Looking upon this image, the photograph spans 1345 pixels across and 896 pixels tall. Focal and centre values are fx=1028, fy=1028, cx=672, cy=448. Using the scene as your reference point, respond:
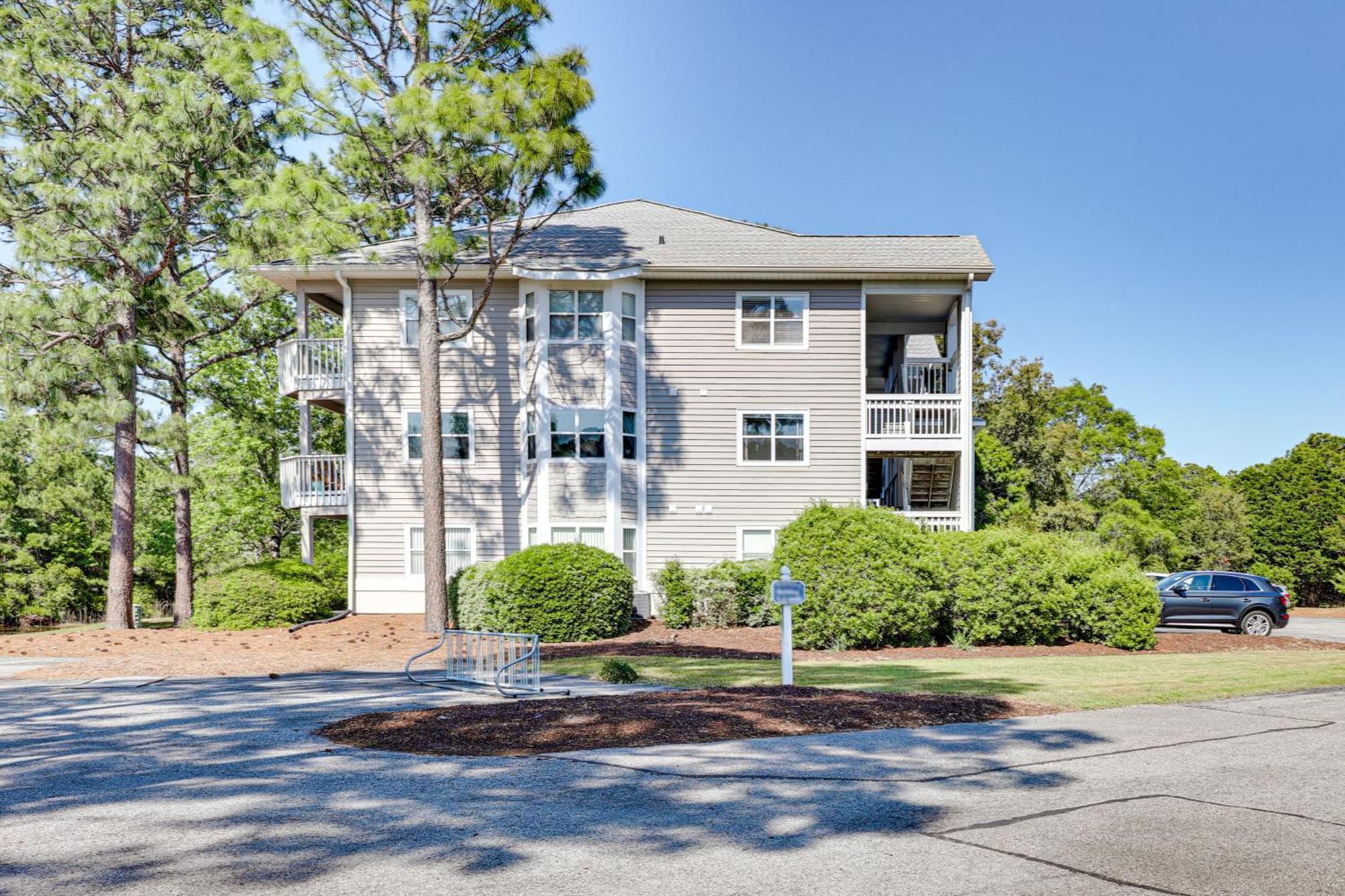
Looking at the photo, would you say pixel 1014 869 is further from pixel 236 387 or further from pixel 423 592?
pixel 236 387

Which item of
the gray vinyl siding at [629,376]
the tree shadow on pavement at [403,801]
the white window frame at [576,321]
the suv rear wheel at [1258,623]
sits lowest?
the suv rear wheel at [1258,623]

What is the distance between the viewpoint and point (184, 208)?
24.9m

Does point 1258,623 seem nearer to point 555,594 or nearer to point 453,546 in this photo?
point 555,594

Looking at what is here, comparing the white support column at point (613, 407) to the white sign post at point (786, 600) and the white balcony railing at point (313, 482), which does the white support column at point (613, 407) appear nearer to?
the white balcony railing at point (313, 482)

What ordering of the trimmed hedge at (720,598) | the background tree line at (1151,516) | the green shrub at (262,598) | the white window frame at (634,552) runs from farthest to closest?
1. the background tree line at (1151,516)
2. the white window frame at (634,552)
3. the green shrub at (262,598)
4. the trimmed hedge at (720,598)

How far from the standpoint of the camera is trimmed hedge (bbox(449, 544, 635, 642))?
19438mm

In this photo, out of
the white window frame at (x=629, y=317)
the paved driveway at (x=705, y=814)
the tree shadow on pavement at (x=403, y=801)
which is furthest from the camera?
the white window frame at (x=629, y=317)

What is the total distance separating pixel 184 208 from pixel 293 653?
42.1 feet

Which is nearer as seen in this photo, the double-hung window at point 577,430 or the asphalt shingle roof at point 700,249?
the double-hung window at point 577,430

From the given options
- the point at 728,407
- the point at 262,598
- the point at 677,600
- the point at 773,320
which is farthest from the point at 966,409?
the point at 262,598

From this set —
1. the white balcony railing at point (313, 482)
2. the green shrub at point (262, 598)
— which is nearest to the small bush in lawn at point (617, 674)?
the green shrub at point (262, 598)

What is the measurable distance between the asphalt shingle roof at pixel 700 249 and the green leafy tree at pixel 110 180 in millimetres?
3838

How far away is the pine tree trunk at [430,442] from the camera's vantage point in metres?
21.6

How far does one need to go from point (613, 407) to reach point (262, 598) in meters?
8.96
